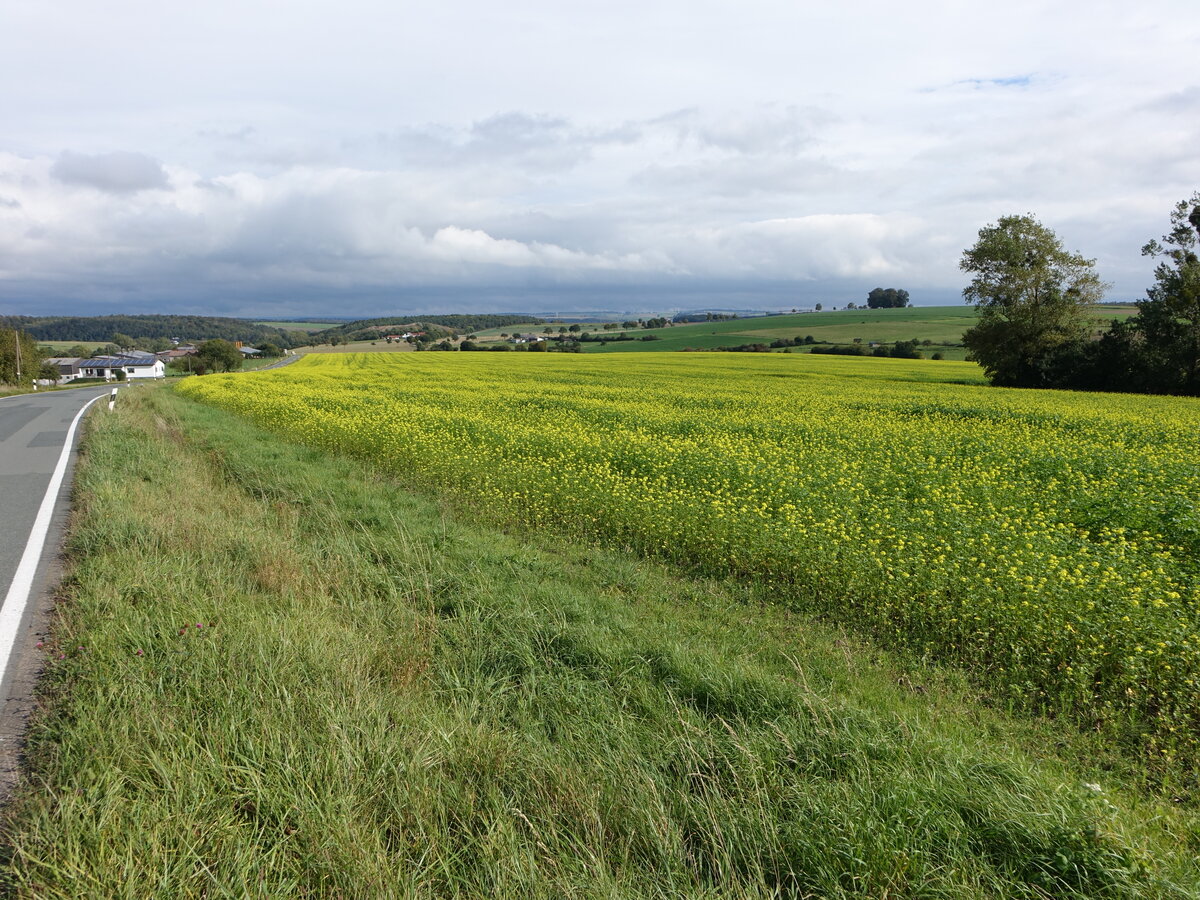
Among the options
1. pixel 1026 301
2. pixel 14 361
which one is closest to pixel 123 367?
pixel 14 361

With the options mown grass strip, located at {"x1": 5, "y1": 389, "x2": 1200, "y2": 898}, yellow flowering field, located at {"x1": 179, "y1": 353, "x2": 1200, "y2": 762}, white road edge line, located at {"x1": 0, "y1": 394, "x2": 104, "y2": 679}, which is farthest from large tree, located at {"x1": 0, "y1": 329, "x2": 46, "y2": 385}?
mown grass strip, located at {"x1": 5, "y1": 389, "x2": 1200, "y2": 898}

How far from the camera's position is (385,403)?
843 inches

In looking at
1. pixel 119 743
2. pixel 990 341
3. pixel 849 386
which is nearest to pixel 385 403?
pixel 119 743

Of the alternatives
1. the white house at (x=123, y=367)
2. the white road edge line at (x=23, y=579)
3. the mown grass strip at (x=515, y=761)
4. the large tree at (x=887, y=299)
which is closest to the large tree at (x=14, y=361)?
the white house at (x=123, y=367)

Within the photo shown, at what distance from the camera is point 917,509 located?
27.7 feet

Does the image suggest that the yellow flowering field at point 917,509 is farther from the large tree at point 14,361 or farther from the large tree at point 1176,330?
the large tree at point 14,361

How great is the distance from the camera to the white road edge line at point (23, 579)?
4.67 meters

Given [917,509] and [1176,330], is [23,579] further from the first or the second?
[1176,330]

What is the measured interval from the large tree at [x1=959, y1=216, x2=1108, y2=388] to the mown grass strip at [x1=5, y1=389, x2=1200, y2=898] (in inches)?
1617

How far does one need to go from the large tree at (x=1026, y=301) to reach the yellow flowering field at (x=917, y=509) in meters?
19.9

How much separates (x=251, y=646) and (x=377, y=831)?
206 centimetres

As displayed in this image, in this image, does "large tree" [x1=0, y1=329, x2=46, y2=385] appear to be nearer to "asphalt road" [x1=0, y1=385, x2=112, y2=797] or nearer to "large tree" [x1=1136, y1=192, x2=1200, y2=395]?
"asphalt road" [x1=0, y1=385, x2=112, y2=797]

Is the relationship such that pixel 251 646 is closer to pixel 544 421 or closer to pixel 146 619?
pixel 146 619

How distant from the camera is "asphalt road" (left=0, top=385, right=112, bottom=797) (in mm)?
3766
